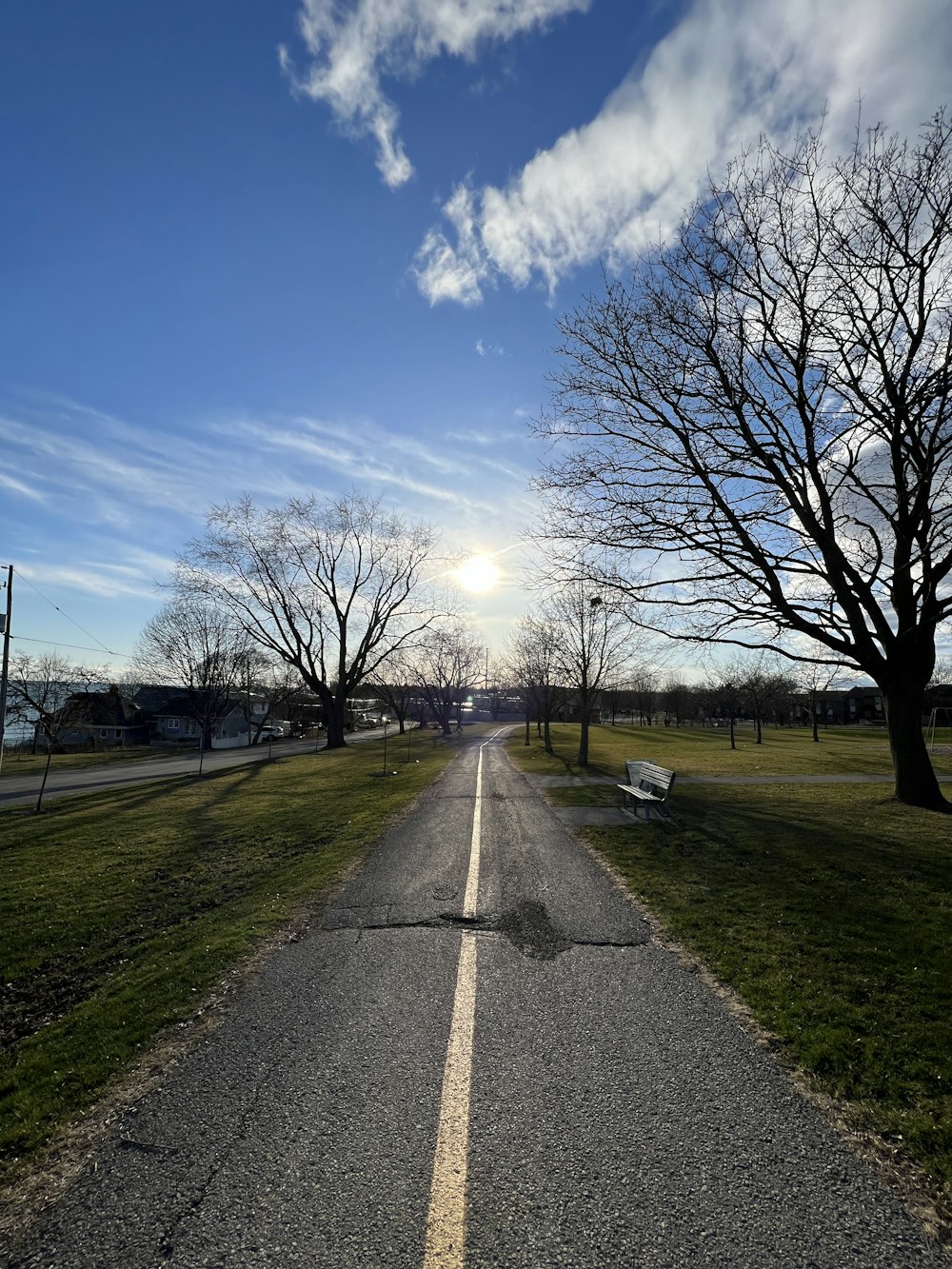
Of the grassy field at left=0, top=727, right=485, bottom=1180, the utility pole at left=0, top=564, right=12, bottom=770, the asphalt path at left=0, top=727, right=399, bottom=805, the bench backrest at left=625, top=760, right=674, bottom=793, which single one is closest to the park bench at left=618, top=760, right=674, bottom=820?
the bench backrest at left=625, top=760, right=674, bottom=793

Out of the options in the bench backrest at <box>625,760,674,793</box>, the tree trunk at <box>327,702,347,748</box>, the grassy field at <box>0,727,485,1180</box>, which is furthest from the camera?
the tree trunk at <box>327,702,347,748</box>

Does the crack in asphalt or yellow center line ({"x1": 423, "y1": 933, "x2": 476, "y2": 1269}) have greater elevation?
yellow center line ({"x1": 423, "y1": 933, "x2": 476, "y2": 1269})

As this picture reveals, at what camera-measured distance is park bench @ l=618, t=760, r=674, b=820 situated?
12375 millimetres

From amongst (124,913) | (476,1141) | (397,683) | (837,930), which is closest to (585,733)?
(837,930)

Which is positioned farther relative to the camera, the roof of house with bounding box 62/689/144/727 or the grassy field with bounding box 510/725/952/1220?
the roof of house with bounding box 62/689/144/727

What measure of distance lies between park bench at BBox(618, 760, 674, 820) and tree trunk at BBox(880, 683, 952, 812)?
16.1 ft

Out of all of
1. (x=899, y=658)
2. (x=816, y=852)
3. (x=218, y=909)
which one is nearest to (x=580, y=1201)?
(x=218, y=909)

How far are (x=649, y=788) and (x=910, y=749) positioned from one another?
5544mm

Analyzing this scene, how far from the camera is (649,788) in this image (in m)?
14.1

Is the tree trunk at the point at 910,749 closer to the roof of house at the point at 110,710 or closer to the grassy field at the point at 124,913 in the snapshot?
the grassy field at the point at 124,913

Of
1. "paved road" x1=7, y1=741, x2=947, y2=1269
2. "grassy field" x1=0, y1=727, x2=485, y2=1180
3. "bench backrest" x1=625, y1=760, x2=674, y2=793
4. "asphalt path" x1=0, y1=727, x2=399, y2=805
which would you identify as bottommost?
"asphalt path" x1=0, y1=727, x2=399, y2=805

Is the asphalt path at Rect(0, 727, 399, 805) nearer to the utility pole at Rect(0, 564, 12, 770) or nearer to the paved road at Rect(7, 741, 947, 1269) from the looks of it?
the utility pole at Rect(0, 564, 12, 770)

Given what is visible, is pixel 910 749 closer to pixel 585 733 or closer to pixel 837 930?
pixel 837 930

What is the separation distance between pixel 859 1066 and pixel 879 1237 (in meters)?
1.40
